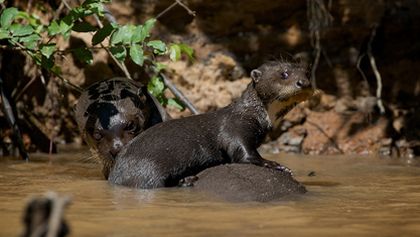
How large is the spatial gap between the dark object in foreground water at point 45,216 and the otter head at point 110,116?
9.34ft

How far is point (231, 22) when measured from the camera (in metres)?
7.42

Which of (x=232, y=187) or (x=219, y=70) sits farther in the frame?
(x=219, y=70)

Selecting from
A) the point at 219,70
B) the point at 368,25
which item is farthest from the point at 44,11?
the point at 368,25

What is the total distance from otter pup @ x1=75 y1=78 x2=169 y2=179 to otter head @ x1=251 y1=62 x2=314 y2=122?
2.64 feet

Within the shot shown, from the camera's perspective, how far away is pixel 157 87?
18.4 ft

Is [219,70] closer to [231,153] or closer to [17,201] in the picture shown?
[231,153]

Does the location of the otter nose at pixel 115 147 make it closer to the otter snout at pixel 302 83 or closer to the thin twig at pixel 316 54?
the otter snout at pixel 302 83

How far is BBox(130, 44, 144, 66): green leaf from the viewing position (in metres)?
4.63

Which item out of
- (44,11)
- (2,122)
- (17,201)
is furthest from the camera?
(44,11)

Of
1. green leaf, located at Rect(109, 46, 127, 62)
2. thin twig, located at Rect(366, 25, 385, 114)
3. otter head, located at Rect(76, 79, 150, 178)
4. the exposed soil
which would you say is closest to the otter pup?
otter head, located at Rect(76, 79, 150, 178)

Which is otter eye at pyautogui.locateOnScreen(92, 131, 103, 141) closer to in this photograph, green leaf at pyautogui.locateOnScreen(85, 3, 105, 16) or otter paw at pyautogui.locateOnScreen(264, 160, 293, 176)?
green leaf at pyautogui.locateOnScreen(85, 3, 105, 16)

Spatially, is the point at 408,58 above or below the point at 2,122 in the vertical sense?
above

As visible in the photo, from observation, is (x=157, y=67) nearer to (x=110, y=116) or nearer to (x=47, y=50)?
(x=110, y=116)

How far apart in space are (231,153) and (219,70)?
293 cm
